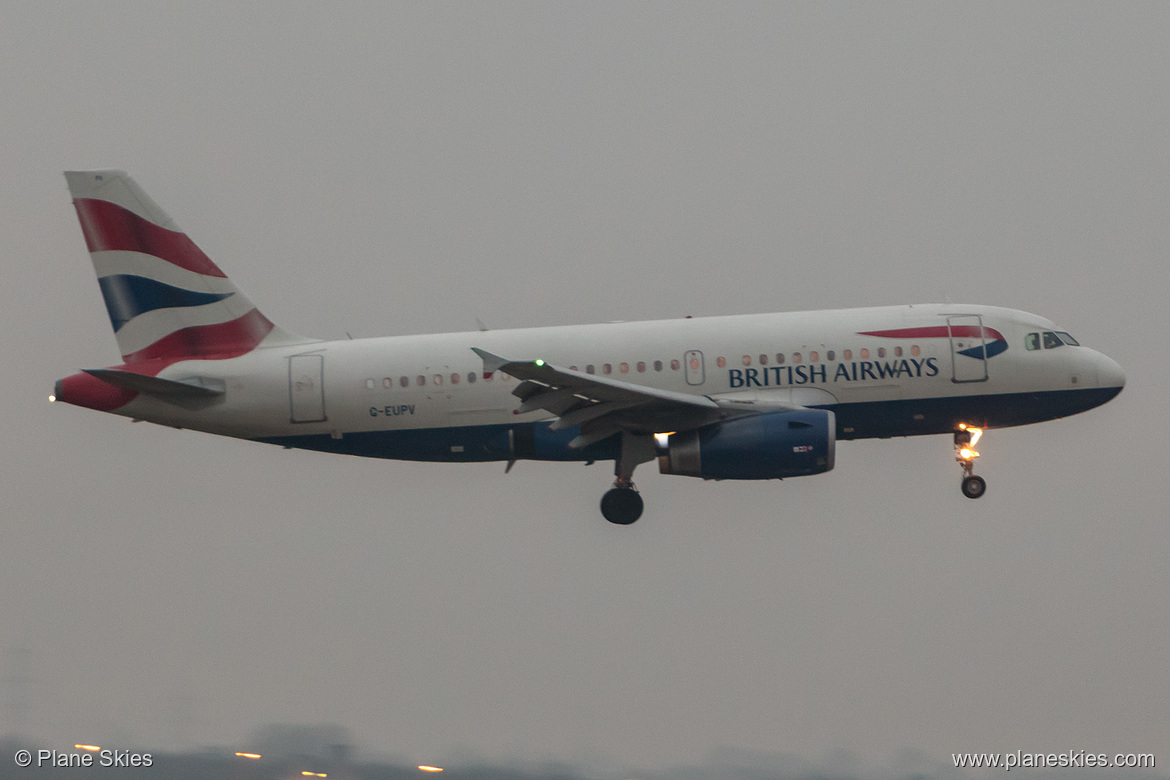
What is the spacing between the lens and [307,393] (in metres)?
29.7

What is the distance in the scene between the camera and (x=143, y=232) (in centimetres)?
3136

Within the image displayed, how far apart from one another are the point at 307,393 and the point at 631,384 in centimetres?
765

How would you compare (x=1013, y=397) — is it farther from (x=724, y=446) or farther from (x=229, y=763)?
(x=229, y=763)

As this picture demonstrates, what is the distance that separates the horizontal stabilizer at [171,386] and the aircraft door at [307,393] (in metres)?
1.73

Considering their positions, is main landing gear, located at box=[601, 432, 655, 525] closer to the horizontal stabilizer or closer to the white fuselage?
the white fuselage

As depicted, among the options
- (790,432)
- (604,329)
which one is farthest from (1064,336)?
(604,329)

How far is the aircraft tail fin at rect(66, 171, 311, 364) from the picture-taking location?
3081 centimetres

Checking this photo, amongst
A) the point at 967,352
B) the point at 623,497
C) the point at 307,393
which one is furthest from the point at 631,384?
the point at 967,352

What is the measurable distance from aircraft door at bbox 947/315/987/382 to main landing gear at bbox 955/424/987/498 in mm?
1685

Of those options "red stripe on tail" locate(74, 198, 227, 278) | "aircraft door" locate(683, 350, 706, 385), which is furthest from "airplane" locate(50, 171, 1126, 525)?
"red stripe on tail" locate(74, 198, 227, 278)

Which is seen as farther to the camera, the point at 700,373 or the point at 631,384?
the point at 700,373

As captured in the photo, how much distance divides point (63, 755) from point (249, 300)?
17.8 metres

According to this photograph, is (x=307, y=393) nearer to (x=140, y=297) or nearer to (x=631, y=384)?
(x=140, y=297)

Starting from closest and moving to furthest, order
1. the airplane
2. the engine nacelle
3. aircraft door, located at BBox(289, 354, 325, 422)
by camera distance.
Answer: the engine nacelle → the airplane → aircraft door, located at BBox(289, 354, 325, 422)
